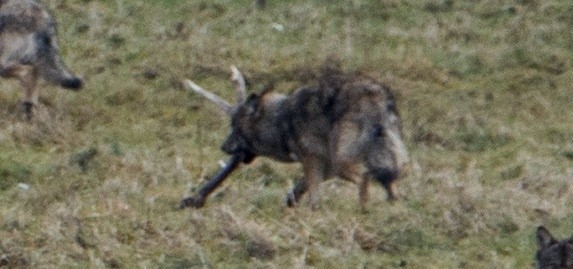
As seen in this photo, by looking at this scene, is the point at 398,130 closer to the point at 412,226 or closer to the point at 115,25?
the point at 412,226

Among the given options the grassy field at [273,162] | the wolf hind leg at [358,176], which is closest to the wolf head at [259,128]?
the grassy field at [273,162]

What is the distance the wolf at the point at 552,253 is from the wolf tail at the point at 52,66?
739 centimetres

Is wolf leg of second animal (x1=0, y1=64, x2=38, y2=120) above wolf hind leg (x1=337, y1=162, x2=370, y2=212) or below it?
below

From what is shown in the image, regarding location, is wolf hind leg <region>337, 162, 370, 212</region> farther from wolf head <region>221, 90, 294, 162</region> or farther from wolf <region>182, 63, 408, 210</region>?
wolf head <region>221, 90, 294, 162</region>

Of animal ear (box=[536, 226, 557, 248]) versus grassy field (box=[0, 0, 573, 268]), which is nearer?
animal ear (box=[536, 226, 557, 248])

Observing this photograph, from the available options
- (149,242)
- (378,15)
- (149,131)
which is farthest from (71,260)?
(378,15)

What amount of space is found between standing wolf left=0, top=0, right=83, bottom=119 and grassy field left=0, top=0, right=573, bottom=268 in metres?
0.28

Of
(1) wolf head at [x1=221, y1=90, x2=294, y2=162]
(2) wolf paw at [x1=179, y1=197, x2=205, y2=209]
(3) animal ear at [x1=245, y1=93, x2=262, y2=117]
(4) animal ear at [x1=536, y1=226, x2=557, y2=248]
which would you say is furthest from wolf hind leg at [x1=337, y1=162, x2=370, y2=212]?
(4) animal ear at [x1=536, y1=226, x2=557, y2=248]

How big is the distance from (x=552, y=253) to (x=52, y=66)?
26.0ft

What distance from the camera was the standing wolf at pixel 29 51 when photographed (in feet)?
50.5

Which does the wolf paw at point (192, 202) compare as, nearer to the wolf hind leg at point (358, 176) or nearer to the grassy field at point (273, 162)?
the grassy field at point (273, 162)

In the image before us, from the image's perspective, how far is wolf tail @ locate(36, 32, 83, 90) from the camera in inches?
604

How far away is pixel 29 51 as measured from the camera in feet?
51.1

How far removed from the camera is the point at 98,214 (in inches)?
410
